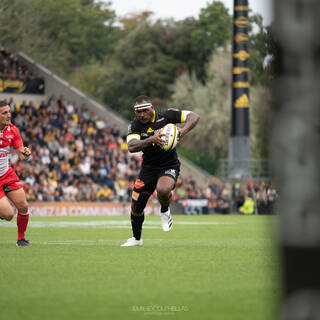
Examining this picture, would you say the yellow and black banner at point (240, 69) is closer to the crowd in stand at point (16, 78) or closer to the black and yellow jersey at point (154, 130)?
the crowd in stand at point (16, 78)

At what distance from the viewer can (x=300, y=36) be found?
70.8 inches

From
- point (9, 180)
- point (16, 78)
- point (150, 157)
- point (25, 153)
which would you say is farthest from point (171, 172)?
point (16, 78)

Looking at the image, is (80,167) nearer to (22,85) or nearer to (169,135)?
(22,85)

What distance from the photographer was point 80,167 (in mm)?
35375

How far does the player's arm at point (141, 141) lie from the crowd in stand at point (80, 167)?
21095 mm

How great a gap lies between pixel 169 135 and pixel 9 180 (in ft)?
8.87

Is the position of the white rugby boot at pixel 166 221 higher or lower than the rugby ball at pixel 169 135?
lower

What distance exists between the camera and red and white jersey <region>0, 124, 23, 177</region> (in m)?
11.6

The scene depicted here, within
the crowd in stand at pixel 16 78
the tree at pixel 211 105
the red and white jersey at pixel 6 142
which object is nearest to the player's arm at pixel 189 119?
the red and white jersey at pixel 6 142

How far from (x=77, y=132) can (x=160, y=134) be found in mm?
27859

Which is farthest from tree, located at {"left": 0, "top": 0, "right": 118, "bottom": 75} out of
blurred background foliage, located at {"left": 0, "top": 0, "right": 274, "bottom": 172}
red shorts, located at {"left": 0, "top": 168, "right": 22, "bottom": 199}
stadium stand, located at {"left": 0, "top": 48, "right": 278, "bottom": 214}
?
red shorts, located at {"left": 0, "top": 168, "right": 22, "bottom": 199}

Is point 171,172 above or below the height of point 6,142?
below

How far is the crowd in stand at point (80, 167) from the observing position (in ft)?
108

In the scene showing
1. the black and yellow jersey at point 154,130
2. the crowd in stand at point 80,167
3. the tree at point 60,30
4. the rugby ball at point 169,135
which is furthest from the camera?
the tree at point 60,30
